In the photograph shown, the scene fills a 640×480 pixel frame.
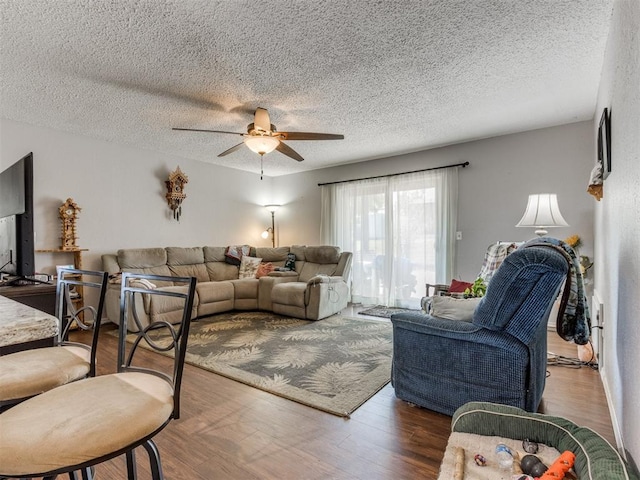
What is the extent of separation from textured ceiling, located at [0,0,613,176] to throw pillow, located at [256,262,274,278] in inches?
92.0

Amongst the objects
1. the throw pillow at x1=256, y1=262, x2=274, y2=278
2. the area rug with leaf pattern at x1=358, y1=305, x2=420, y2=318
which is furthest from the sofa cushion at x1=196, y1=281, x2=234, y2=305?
the area rug with leaf pattern at x1=358, y1=305, x2=420, y2=318

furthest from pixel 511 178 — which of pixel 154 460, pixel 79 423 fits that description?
pixel 79 423

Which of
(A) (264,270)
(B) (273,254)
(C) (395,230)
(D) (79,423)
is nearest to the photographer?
(D) (79,423)

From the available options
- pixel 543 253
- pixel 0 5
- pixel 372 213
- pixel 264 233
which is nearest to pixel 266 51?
pixel 0 5

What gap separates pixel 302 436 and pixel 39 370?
4.17 ft

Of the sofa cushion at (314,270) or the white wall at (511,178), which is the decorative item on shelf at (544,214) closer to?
the white wall at (511,178)

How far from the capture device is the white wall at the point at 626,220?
4.09 ft

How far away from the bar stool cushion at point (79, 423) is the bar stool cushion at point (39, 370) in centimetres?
16

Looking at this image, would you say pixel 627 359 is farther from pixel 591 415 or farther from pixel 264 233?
pixel 264 233

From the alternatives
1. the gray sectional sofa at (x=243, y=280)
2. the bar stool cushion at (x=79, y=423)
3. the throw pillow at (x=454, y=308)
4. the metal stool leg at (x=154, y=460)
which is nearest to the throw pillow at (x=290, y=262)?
the gray sectional sofa at (x=243, y=280)

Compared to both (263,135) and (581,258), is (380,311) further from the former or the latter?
(263,135)

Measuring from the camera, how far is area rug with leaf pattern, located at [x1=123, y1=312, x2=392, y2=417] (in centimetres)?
235

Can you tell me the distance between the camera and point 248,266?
5559mm

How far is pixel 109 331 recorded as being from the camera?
4.03 meters
